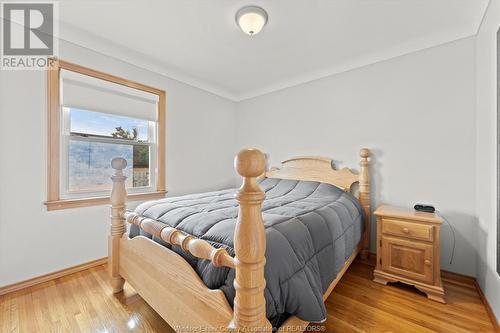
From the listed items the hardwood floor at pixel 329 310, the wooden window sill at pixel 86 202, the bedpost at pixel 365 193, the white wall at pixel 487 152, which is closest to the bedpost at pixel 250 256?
the hardwood floor at pixel 329 310

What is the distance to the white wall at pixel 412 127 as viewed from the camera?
6.42ft

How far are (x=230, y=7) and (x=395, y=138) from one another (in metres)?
2.07

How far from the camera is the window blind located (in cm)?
208

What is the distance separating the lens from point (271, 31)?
204 cm

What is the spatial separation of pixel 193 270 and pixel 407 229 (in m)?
1.75

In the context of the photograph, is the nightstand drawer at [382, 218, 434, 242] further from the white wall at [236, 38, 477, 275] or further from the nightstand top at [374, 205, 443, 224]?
the white wall at [236, 38, 477, 275]

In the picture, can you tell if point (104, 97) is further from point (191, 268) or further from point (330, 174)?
point (330, 174)

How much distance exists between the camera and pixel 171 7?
68.8 inches

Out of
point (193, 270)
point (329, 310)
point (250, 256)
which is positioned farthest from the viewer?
point (329, 310)

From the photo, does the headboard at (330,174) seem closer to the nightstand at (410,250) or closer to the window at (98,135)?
the nightstand at (410,250)

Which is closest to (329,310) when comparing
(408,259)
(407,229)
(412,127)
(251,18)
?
(408,259)

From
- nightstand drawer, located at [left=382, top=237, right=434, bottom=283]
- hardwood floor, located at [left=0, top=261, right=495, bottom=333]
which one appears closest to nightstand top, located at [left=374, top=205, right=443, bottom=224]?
nightstand drawer, located at [left=382, top=237, right=434, bottom=283]

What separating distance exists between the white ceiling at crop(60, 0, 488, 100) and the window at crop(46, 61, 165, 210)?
39 centimetres

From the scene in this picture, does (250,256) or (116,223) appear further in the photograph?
(116,223)
